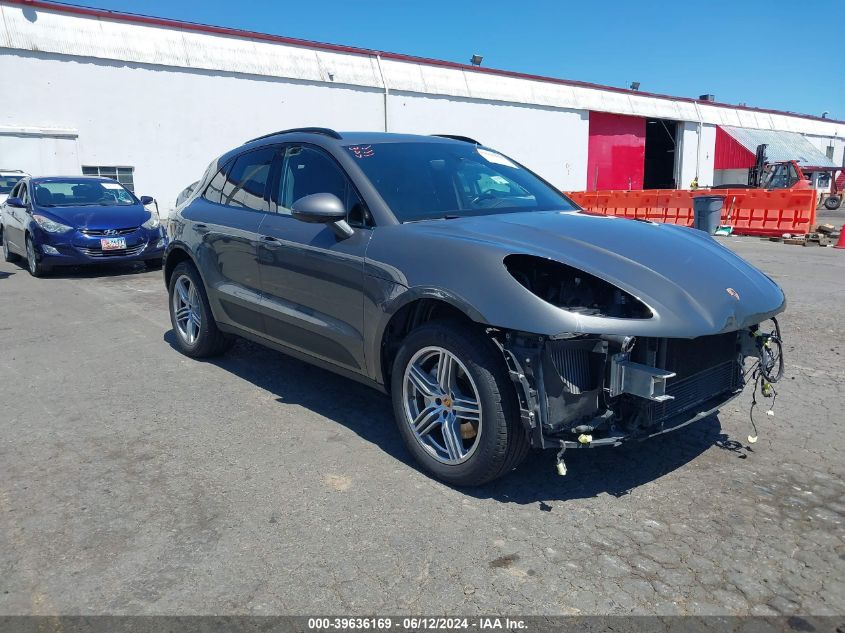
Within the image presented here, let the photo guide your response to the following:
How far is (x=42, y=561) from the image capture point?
2.78 m

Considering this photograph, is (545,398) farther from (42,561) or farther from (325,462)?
(42,561)

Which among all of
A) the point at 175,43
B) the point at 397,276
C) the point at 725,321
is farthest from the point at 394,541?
the point at 175,43

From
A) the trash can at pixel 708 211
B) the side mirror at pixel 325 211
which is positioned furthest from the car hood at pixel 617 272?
the trash can at pixel 708 211

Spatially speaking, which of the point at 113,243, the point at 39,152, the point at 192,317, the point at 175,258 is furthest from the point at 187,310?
the point at 39,152

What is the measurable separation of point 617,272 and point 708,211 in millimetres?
15513

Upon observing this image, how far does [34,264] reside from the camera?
35.0ft

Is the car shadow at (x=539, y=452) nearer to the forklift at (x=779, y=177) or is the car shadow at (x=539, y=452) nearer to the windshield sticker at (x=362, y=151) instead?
the windshield sticker at (x=362, y=151)

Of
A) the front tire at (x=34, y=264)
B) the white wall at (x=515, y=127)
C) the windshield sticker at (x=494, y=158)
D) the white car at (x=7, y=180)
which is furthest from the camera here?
the white wall at (x=515, y=127)

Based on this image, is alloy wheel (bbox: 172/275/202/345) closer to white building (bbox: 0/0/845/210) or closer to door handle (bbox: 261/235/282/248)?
door handle (bbox: 261/235/282/248)

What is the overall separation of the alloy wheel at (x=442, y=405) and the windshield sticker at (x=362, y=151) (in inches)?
56.6

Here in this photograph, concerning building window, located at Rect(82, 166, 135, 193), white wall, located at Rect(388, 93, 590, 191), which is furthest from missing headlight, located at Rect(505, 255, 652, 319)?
white wall, located at Rect(388, 93, 590, 191)

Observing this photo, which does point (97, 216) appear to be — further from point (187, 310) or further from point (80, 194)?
point (187, 310)

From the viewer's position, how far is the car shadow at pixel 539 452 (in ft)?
10.9

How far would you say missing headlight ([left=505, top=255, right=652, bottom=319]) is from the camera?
116 inches
